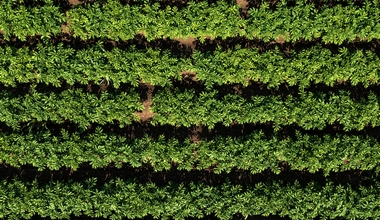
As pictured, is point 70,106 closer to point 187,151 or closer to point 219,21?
point 187,151

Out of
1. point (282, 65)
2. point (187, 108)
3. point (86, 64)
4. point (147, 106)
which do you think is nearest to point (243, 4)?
point (282, 65)

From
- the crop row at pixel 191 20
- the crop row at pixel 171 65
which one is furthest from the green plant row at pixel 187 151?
the crop row at pixel 191 20

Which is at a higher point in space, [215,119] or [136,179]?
[215,119]

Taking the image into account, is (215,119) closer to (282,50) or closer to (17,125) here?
(282,50)

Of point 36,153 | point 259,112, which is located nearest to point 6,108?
point 36,153

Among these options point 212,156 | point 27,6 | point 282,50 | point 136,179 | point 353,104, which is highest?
point 27,6

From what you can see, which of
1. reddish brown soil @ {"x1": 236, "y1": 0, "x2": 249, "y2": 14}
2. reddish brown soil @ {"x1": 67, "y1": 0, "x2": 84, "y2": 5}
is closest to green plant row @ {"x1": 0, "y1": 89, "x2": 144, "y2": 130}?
reddish brown soil @ {"x1": 67, "y1": 0, "x2": 84, "y2": 5}

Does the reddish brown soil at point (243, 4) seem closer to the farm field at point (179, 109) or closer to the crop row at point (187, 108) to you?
the farm field at point (179, 109)
